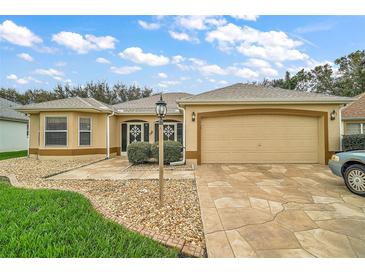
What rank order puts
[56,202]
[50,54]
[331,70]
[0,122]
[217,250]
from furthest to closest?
1. [331,70]
2. [0,122]
3. [50,54]
4. [56,202]
5. [217,250]

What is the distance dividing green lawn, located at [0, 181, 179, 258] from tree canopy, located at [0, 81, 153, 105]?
27317 millimetres

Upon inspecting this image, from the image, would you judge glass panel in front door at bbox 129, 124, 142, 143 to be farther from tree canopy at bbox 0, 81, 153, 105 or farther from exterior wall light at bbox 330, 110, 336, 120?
tree canopy at bbox 0, 81, 153, 105

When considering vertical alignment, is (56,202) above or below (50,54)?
below

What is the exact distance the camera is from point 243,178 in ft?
21.9

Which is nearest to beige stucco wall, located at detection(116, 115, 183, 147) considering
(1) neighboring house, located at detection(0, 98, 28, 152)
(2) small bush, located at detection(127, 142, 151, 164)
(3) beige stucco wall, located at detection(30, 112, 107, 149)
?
(3) beige stucco wall, located at detection(30, 112, 107, 149)

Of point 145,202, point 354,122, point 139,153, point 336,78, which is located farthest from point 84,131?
point 336,78

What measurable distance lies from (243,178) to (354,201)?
9.35ft

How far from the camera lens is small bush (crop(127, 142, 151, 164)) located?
9609 mm

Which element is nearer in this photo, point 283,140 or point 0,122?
point 283,140

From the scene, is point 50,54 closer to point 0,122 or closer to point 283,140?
point 0,122

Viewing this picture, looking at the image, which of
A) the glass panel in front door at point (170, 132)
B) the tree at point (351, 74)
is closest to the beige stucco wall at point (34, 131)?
the glass panel in front door at point (170, 132)

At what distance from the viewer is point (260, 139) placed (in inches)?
382

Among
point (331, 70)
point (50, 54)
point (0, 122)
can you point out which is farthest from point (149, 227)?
point (331, 70)
